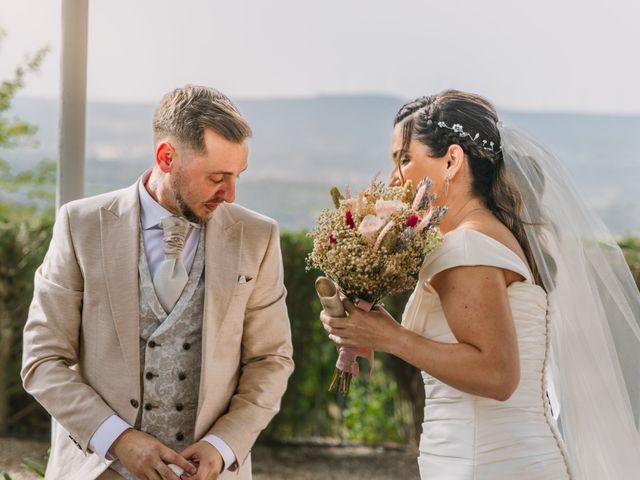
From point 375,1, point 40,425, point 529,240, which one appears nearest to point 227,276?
point 529,240

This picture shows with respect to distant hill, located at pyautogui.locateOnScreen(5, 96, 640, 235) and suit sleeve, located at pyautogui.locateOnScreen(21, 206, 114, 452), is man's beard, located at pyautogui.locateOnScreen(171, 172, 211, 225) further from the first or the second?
distant hill, located at pyautogui.locateOnScreen(5, 96, 640, 235)

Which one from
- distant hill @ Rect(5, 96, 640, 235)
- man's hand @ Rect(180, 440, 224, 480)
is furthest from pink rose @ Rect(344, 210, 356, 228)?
distant hill @ Rect(5, 96, 640, 235)

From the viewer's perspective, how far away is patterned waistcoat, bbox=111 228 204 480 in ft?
8.61

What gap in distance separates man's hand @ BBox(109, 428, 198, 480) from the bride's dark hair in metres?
1.13

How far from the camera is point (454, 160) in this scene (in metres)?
2.80

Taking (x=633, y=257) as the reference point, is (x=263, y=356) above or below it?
above

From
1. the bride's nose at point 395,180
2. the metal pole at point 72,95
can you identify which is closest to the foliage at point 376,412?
the metal pole at point 72,95

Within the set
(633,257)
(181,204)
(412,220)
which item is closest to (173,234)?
(181,204)

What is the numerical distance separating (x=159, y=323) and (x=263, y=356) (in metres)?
0.37

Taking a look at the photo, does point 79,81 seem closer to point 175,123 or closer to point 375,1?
point 175,123

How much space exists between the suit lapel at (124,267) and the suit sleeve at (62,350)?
0.11 metres

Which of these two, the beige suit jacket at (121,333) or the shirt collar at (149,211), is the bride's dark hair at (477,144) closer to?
the beige suit jacket at (121,333)

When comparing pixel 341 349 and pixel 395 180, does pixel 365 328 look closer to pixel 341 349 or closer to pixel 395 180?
pixel 341 349

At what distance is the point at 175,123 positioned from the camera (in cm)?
266
